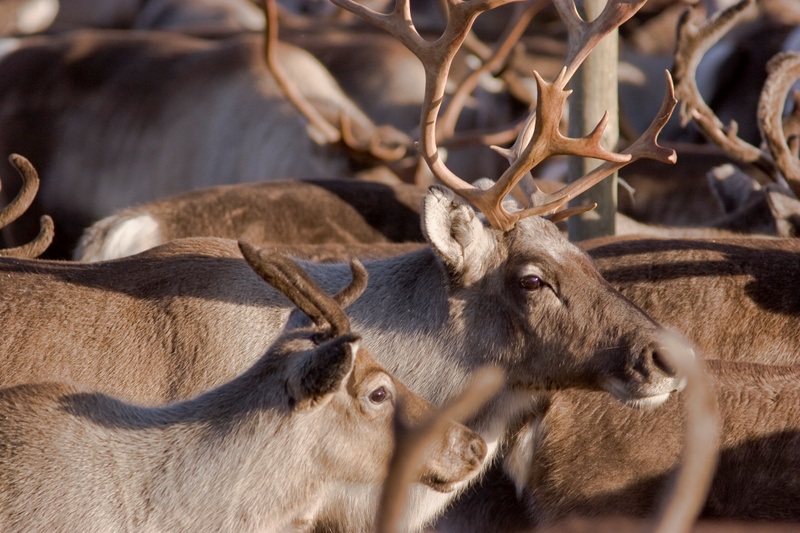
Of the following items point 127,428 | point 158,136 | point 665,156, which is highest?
point 665,156

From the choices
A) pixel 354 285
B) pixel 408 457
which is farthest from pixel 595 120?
pixel 408 457

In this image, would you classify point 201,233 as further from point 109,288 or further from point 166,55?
point 166,55

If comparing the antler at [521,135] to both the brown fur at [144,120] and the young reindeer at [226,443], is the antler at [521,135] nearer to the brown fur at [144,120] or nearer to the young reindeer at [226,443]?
the young reindeer at [226,443]

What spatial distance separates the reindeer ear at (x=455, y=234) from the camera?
3.19 metres

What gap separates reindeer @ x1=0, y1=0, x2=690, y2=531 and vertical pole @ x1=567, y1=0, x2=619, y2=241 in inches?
38.3

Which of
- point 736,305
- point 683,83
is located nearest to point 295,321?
point 736,305

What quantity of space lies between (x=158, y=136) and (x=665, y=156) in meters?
5.22

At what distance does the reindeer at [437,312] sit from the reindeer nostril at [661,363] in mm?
12

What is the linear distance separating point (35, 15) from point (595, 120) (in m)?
10.4

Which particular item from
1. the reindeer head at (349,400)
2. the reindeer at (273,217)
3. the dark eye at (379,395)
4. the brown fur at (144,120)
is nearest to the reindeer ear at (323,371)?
the reindeer head at (349,400)

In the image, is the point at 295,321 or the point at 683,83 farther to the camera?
the point at 683,83

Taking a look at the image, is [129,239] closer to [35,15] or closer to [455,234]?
[455,234]

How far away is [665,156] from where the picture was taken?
338 cm

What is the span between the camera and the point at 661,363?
3018mm
